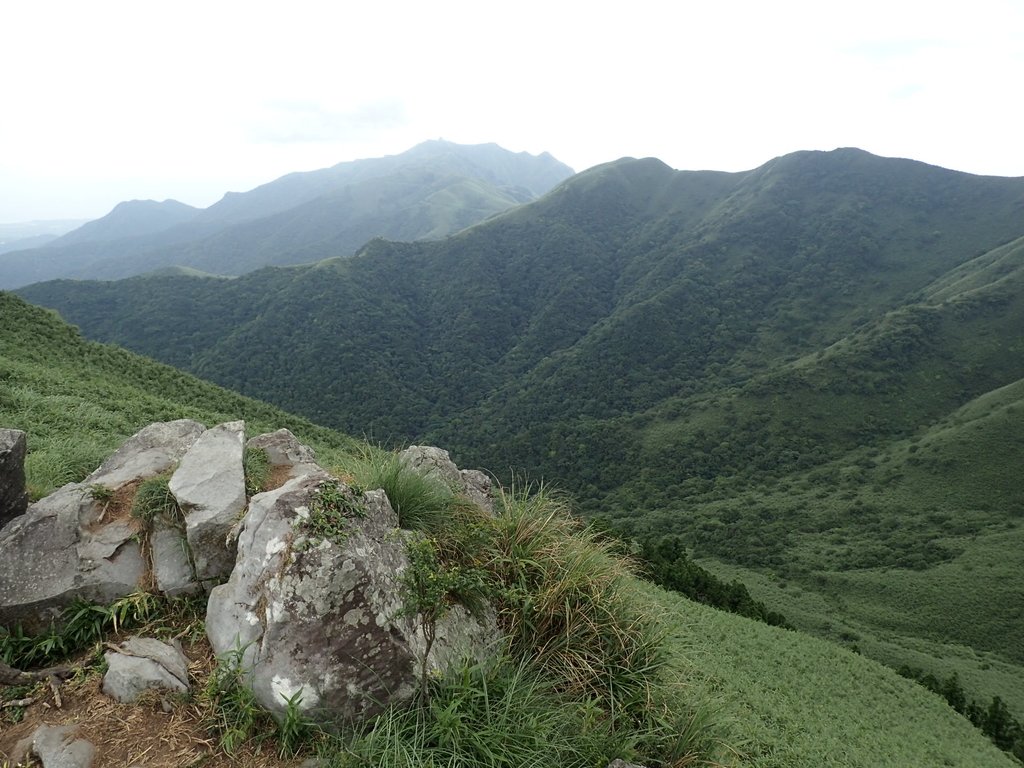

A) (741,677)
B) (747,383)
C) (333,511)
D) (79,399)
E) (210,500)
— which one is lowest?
(747,383)

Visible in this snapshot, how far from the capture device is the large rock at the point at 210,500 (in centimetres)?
492

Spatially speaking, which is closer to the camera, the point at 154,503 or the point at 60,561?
the point at 60,561

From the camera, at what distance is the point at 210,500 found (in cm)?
517

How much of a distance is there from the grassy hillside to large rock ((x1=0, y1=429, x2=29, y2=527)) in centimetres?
149

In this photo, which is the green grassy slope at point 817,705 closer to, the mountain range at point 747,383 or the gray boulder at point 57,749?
the gray boulder at point 57,749

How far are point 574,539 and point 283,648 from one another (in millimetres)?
2945

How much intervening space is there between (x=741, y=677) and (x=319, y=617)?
14.7 metres

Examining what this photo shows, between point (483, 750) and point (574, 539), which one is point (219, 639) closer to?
point (483, 750)

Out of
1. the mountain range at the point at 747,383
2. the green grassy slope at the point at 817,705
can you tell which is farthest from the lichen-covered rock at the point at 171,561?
the mountain range at the point at 747,383

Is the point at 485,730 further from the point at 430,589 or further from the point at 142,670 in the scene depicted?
the point at 142,670

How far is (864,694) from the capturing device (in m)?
18.9

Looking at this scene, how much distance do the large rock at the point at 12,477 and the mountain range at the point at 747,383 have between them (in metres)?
49.6

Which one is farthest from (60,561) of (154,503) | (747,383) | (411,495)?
(747,383)

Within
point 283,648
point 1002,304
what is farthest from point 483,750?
point 1002,304
